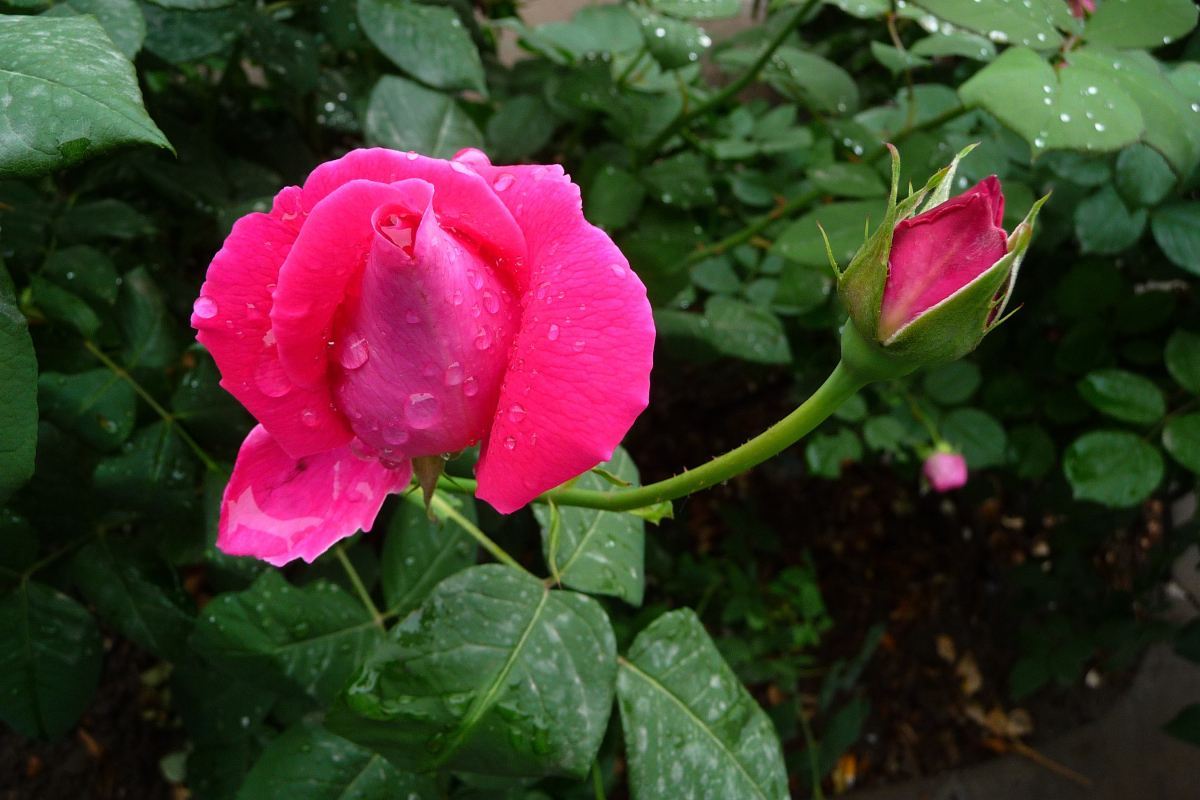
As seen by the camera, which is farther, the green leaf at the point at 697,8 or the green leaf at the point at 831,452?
the green leaf at the point at 831,452

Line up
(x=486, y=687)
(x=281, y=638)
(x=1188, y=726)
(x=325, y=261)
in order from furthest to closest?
(x=1188, y=726) < (x=281, y=638) < (x=486, y=687) < (x=325, y=261)

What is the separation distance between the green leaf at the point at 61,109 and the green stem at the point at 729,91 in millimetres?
755

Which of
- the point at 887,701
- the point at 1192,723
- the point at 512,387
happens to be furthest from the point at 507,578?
the point at 887,701

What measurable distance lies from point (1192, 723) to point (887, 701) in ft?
1.84

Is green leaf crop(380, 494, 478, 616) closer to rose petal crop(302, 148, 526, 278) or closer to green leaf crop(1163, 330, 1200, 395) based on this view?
rose petal crop(302, 148, 526, 278)

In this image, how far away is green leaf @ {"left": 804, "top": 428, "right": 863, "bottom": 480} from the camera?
114 cm

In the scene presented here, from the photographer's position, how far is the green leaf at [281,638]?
2.02 feet

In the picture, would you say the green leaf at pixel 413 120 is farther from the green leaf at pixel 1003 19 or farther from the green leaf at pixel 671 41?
the green leaf at pixel 1003 19

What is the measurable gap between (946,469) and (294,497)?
97 centimetres

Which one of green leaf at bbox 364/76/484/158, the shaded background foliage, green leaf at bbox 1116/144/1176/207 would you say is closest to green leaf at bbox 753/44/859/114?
the shaded background foliage

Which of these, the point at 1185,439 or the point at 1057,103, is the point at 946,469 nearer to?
the point at 1185,439

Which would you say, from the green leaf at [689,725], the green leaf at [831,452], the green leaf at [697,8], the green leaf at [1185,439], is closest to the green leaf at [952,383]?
the green leaf at [831,452]

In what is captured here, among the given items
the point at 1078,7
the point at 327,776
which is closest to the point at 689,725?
the point at 327,776

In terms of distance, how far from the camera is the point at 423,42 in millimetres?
774
